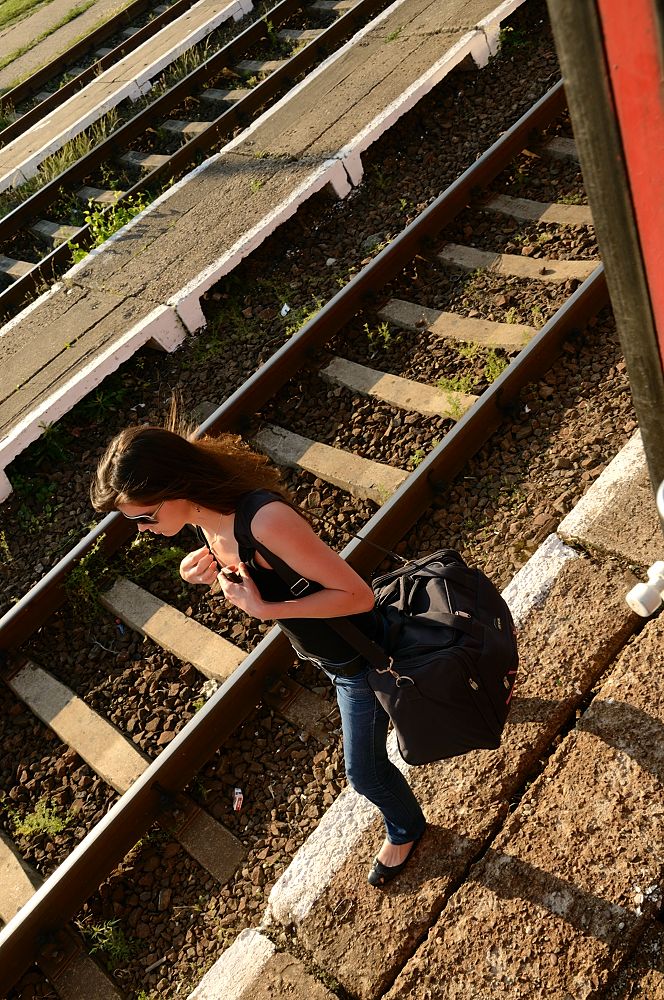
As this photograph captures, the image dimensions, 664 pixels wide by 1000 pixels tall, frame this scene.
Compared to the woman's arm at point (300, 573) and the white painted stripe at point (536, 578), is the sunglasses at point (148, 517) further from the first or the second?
the white painted stripe at point (536, 578)

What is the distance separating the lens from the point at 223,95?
10.6 meters

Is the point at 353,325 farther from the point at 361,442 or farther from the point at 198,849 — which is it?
the point at 198,849

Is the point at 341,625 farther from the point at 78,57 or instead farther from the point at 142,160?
the point at 78,57

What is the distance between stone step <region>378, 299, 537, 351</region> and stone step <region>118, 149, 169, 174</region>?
4522 mm

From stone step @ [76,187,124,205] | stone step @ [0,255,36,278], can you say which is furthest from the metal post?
stone step @ [76,187,124,205]

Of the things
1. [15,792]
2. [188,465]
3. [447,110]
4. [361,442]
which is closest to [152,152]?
[447,110]

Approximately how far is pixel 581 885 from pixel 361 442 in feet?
10.5

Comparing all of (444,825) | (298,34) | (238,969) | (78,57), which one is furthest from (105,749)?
(78,57)

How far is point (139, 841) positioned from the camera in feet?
14.5

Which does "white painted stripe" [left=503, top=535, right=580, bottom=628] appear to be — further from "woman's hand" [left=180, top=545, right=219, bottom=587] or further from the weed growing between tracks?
the weed growing between tracks

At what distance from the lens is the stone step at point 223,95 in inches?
411

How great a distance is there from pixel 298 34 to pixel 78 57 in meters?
4.50

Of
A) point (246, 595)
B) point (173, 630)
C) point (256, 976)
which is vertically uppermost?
point (246, 595)

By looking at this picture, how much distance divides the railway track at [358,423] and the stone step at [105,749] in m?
0.01
